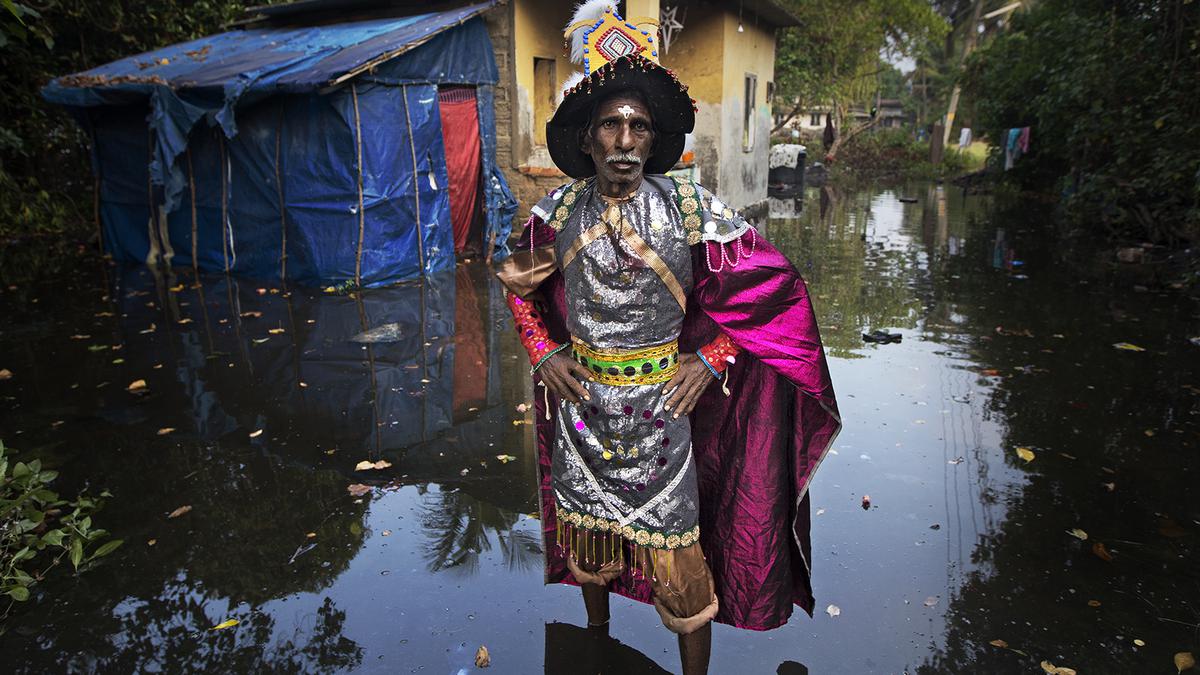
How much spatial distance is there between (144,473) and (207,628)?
1.77 m

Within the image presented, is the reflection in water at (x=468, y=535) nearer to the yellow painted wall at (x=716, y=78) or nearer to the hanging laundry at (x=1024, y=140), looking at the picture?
the yellow painted wall at (x=716, y=78)

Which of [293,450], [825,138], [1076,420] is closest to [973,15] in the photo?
[825,138]

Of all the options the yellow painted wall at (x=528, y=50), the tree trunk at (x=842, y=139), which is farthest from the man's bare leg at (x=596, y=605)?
the tree trunk at (x=842, y=139)

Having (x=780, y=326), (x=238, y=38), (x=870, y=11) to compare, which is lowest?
(x=780, y=326)

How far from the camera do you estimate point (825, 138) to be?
1082 inches

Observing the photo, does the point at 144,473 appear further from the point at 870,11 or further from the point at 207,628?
the point at 870,11

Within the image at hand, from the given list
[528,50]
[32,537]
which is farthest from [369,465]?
[528,50]

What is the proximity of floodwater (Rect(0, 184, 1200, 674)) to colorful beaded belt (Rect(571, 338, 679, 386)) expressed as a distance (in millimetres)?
1194

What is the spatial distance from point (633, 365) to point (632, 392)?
0.28 ft

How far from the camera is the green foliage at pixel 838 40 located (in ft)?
80.0

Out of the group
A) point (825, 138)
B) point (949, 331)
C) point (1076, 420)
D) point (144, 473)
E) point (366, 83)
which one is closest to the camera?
point (144, 473)

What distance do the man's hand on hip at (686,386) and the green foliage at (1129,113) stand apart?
9.12 m

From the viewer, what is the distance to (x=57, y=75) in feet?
45.3

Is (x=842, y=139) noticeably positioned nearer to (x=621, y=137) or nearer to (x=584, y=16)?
(x=584, y=16)
